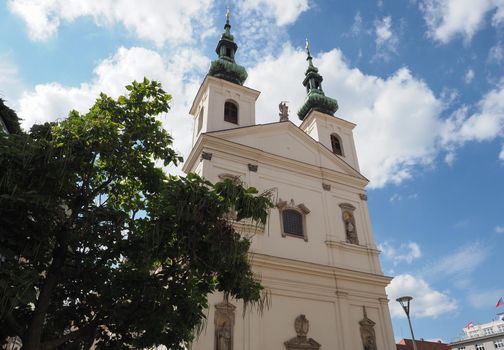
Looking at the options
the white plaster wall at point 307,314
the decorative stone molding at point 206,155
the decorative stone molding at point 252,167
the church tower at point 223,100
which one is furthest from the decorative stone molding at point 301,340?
the church tower at point 223,100

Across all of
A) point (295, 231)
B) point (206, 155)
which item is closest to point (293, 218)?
point (295, 231)

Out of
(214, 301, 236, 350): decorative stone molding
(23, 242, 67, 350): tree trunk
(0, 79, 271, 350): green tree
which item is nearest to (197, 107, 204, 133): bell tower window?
(214, 301, 236, 350): decorative stone molding

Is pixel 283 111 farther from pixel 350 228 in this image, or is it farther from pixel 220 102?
pixel 350 228

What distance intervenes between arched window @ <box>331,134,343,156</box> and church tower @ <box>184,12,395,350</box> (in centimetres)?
5

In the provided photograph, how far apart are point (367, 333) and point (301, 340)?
2870 millimetres

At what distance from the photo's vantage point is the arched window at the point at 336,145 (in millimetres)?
21844

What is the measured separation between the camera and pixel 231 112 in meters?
19.9

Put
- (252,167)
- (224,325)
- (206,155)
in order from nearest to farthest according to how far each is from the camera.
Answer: (224,325)
(206,155)
(252,167)

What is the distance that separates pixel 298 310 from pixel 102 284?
30.0 ft

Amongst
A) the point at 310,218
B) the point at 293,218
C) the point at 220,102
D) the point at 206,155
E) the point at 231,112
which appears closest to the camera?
the point at 206,155

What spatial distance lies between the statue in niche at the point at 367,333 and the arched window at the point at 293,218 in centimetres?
367

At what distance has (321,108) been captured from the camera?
→ 2352 cm

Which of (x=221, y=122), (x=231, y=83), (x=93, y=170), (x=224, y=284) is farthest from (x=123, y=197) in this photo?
(x=231, y=83)

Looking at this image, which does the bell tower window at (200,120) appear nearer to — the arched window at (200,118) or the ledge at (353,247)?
the arched window at (200,118)
